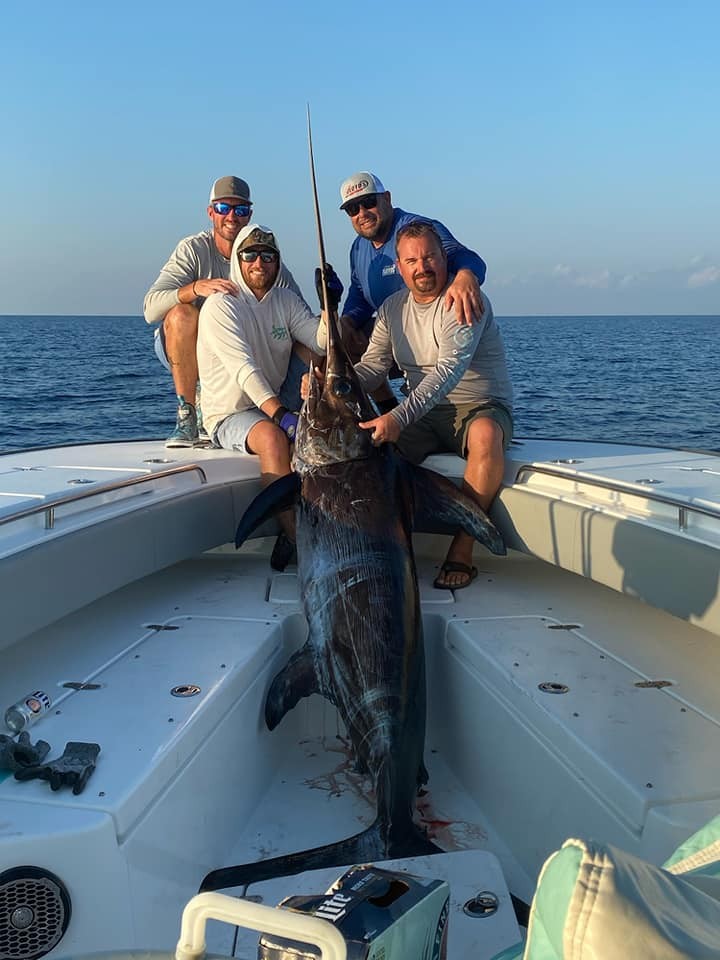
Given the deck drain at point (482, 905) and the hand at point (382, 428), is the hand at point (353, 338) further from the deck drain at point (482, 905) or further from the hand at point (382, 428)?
the deck drain at point (482, 905)

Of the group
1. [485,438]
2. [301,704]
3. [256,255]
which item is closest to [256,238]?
[256,255]

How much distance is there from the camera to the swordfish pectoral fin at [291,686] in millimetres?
3234

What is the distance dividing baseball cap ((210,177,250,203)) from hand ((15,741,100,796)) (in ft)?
12.9

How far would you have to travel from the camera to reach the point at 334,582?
134 inches

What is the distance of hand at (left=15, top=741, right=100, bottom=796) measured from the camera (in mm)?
2320

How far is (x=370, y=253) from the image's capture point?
5.46 m

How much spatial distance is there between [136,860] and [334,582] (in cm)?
139

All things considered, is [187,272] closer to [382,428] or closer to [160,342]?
[160,342]

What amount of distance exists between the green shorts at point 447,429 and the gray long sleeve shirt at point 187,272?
1.21m

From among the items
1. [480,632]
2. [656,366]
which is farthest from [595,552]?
[656,366]

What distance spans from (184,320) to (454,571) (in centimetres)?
238

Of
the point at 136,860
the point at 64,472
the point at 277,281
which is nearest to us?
the point at 136,860

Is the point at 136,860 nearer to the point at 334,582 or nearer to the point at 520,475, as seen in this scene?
the point at 334,582

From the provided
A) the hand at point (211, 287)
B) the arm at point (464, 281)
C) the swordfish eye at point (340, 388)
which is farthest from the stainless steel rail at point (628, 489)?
the hand at point (211, 287)
